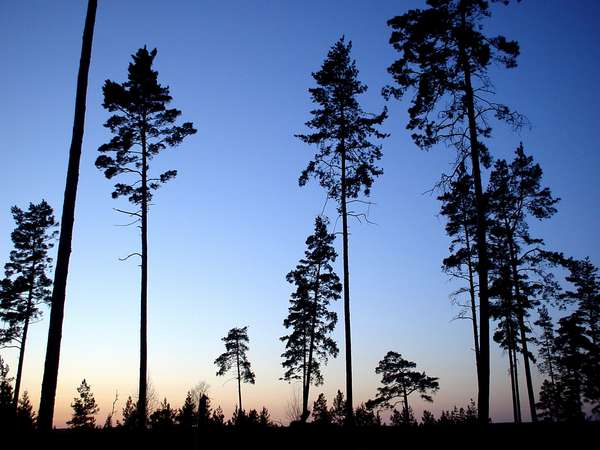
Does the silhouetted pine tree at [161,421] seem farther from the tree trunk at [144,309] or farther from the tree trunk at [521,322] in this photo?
the tree trunk at [521,322]

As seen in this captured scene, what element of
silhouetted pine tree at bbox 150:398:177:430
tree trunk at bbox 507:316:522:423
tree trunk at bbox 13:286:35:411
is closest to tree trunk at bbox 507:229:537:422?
tree trunk at bbox 507:316:522:423

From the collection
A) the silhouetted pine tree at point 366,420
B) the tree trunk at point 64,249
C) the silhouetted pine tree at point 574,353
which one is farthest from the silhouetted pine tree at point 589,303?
the tree trunk at point 64,249

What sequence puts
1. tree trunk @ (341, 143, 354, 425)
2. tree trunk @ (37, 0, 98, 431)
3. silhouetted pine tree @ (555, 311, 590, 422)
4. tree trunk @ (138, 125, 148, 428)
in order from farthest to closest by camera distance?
silhouetted pine tree @ (555, 311, 590, 422), tree trunk @ (341, 143, 354, 425), tree trunk @ (138, 125, 148, 428), tree trunk @ (37, 0, 98, 431)

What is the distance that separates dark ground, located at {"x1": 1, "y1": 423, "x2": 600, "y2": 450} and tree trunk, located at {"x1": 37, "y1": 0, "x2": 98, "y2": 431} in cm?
432

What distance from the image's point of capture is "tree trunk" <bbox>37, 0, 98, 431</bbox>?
7230mm

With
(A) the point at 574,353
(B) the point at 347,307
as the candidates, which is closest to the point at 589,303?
(A) the point at 574,353

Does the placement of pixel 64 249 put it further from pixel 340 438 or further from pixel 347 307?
pixel 347 307

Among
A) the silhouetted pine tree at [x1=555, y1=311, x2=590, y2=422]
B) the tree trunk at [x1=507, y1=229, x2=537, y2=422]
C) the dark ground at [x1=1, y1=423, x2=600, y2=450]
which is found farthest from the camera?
the silhouetted pine tree at [x1=555, y1=311, x2=590, y2=422]

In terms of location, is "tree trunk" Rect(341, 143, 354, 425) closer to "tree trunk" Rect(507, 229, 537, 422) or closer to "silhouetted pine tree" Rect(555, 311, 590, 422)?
"tree trunk" Rect(507, 229, 537, 422)

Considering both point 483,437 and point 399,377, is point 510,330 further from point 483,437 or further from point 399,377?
point 399,377

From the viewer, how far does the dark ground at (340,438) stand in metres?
11.4

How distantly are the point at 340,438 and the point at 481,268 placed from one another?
23.1ft

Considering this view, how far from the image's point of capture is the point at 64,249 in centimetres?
779

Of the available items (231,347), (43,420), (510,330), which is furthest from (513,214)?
(231,347)
